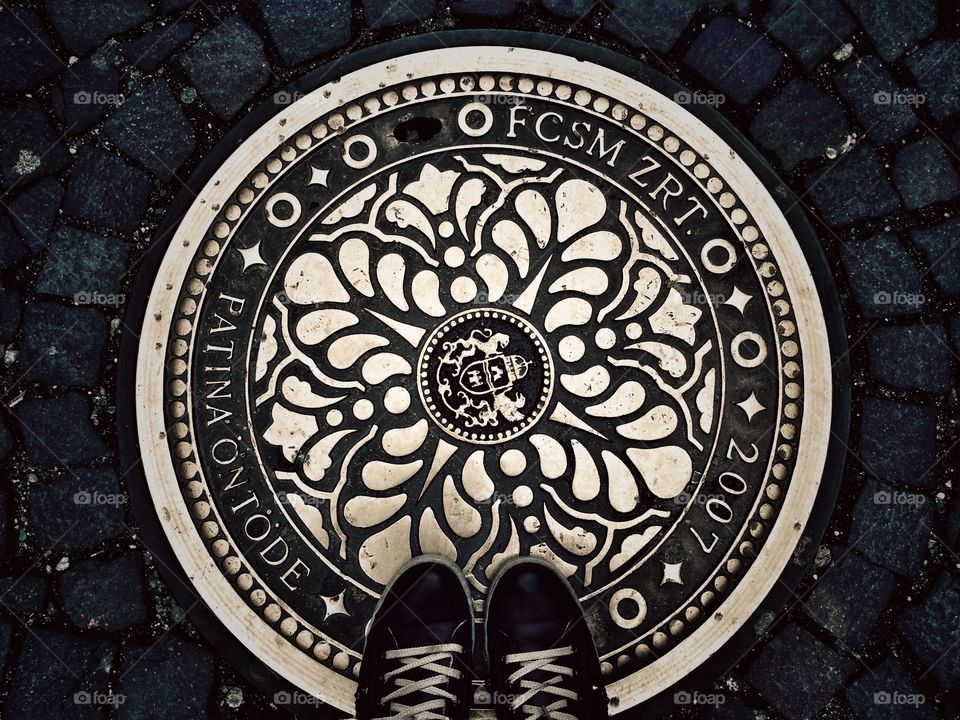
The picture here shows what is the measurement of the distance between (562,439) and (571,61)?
3.88ft

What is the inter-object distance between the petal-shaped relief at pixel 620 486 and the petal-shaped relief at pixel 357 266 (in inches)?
36.2

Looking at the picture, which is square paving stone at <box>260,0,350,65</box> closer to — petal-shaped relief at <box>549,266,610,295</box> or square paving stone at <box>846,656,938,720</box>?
petal-shaped relief at <box>549,266,610,295</box>

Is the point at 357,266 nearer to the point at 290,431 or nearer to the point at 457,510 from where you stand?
the point at 290,431

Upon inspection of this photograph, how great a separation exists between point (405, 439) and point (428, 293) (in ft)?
1.51

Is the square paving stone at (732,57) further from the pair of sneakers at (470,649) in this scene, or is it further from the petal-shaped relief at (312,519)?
the petal-shaped relief at (312,519)

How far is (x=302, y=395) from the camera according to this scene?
192 centimetres

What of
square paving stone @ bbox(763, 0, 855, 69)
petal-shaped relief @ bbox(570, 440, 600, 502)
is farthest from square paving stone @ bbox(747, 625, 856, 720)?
square paving stone @ bbox(763, 0, 855, 69)

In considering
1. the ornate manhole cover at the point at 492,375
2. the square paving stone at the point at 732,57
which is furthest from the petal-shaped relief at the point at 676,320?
the square paving stone at the point at 732,57

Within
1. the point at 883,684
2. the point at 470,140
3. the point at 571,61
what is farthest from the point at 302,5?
the point at 883,684

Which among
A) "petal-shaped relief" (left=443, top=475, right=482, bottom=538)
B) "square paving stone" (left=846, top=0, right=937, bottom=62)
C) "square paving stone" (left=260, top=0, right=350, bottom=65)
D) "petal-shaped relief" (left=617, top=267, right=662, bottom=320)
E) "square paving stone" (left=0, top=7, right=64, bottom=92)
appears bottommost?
"petal-shaped relief" (left=443, top=475, right=482, bottom=538)

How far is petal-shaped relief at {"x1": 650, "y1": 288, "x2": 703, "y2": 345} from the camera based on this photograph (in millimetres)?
1933

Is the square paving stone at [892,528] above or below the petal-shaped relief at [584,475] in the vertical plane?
below

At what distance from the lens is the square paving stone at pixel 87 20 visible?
1938 mm

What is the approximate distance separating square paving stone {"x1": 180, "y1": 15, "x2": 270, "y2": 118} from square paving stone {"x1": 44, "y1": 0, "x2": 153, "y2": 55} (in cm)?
22
